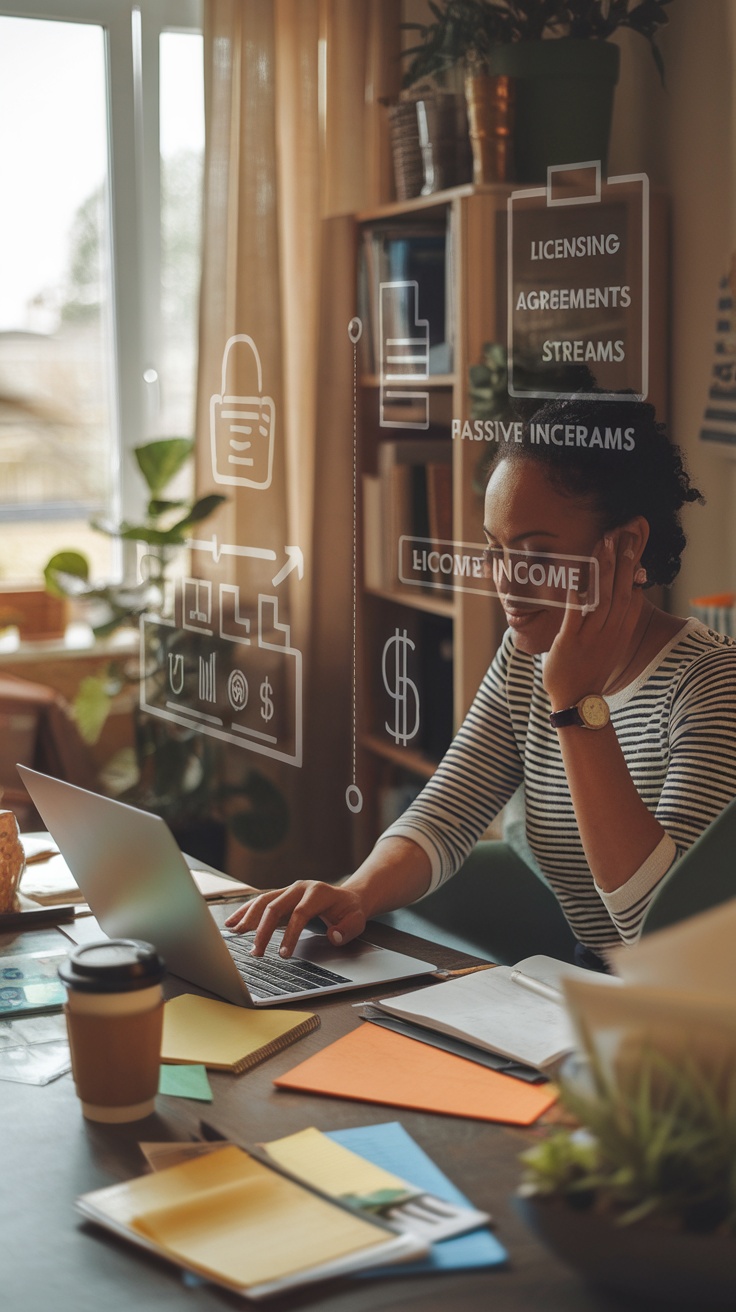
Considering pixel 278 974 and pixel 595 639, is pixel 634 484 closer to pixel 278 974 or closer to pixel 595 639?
pixel 595 639

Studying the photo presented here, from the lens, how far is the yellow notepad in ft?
3.77

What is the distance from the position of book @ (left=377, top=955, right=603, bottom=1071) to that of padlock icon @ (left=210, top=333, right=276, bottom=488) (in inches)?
83.0

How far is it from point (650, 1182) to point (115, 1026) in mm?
438

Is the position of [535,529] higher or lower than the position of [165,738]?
higher

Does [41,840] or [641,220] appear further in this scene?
[641,220]

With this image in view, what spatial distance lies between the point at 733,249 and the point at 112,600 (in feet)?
5.97

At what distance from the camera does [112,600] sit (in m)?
3.43

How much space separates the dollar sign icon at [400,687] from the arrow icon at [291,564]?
36 centimetres

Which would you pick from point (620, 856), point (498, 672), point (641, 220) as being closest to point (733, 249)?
point (641, 220)

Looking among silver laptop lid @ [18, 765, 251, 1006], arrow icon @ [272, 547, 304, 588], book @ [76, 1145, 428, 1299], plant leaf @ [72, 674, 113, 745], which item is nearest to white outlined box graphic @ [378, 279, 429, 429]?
arrow icon @ [272, 547, 304, 588]

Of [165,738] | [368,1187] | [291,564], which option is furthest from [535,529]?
[165,738]

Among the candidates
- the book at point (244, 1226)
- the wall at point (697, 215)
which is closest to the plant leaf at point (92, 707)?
the wall at point (697, 215)

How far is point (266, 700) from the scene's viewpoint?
3.31m

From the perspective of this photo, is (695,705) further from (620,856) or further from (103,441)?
(103,441)
